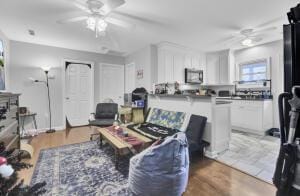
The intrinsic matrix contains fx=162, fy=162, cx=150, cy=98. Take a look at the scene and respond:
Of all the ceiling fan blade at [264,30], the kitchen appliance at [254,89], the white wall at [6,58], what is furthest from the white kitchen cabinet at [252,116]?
the white wall at [6,58]

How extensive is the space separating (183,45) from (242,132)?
296 centimetres

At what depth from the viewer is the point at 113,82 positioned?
577 centimetres

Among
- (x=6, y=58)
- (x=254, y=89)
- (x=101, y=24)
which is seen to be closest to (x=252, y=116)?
(x=254, y=89)

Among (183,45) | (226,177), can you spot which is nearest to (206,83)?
(183,45)

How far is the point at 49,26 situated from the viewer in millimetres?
3332

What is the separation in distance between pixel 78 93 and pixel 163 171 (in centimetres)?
439

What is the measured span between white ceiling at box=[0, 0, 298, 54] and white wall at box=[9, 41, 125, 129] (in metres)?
0.30

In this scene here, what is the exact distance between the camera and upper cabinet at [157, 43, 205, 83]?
15.1 feet

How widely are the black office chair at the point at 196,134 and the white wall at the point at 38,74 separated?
3.92 metres

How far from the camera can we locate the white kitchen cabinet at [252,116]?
4.11 meters

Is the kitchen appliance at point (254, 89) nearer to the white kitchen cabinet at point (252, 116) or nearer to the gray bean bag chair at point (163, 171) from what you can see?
the white kitchen cabinet at point (252, 116)

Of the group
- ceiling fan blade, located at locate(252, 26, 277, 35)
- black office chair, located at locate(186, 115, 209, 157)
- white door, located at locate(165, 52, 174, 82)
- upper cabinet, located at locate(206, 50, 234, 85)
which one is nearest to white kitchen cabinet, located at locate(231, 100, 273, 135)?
upper cabinet, located at locate(206, 50, 234, 85)

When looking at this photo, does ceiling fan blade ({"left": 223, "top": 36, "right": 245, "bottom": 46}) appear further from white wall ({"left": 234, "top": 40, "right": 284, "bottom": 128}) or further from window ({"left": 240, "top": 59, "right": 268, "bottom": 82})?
window ({"left": 240, "top": 59, "right": 268, "bottom": 82})

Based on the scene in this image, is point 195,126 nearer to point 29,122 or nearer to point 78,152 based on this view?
point 78,152
